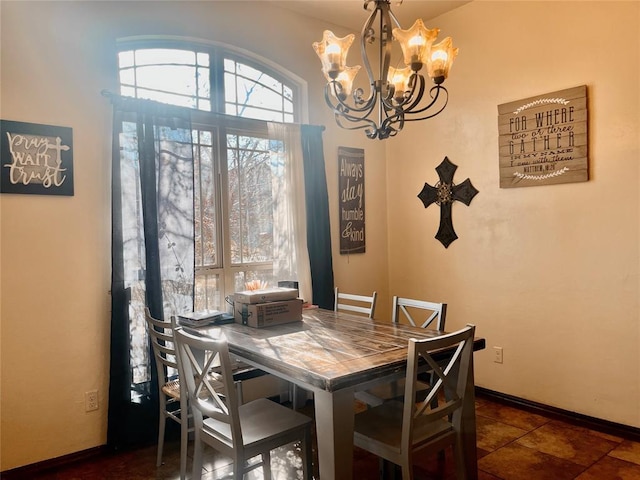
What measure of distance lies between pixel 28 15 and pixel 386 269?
3.16m

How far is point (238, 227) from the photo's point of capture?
329 cm

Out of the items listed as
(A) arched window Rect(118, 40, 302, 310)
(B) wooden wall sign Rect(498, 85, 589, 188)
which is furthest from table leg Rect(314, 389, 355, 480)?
(B) wooden wall sign Rect(498, 85, 589, 188)

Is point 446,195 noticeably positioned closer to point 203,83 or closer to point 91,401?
point 203,83

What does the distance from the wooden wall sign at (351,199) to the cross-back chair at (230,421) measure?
193cm

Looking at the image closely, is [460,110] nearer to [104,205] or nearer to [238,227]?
[238,227]

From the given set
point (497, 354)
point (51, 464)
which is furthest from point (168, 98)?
point (497, 354)

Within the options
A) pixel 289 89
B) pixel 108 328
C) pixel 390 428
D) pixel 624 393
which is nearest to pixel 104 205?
pixel 108 328

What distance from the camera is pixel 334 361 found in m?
1.84

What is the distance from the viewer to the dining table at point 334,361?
166 cm

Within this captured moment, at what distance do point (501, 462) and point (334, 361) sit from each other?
4.52 ft

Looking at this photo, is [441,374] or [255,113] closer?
[441,374]

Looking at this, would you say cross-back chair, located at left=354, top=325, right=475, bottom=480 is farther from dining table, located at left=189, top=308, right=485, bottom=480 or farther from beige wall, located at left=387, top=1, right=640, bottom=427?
beige wall, located at left=387, top=1, right=640, bottom=427

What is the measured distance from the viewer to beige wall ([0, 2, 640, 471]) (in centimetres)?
248

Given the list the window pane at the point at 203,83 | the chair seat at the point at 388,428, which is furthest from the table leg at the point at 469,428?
the window pane at the point at 203,83
